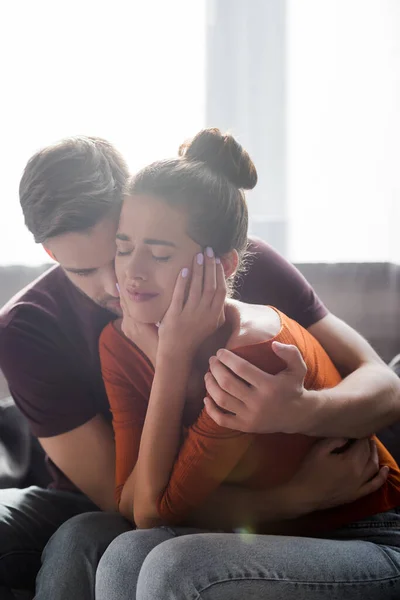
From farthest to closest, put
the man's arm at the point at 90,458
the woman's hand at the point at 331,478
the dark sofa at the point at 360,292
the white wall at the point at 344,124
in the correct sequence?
the white wall at the point at 344,124 → the dark sofa at the point at 360,292 → the man's arm at the point at 90,458 → the woman's hand at the point at 331,478

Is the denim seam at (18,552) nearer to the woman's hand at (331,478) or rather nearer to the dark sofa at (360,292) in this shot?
the woman's hand at (331,478)

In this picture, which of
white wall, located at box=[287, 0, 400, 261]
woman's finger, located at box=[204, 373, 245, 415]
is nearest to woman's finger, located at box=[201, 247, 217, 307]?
woman's finger, located at box=[204, 373, 245, 415]

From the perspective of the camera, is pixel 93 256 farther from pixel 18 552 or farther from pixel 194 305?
pixel 18 552

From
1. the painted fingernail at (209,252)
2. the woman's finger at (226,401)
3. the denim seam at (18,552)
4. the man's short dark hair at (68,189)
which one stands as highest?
the man's short dark hair at (68,189)

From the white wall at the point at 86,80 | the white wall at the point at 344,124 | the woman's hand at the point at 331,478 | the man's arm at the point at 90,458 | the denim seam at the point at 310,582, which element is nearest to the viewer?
the denim seam at the point at 310,582

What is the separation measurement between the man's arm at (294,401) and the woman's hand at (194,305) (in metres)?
0.05

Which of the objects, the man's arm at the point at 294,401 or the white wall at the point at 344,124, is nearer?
the man's arm at the point at 294,401

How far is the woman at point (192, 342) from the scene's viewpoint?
812mm

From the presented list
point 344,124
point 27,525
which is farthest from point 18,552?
point 344,124

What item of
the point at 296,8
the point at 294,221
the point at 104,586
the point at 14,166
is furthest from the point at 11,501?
the point at 296,8

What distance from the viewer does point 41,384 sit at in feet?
3.37

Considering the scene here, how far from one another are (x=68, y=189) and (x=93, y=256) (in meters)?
0.09

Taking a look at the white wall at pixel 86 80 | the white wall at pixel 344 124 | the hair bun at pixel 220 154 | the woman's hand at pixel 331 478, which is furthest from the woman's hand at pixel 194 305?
the white wall at pixel 344 124

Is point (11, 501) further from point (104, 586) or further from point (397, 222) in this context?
point (397, 222)
